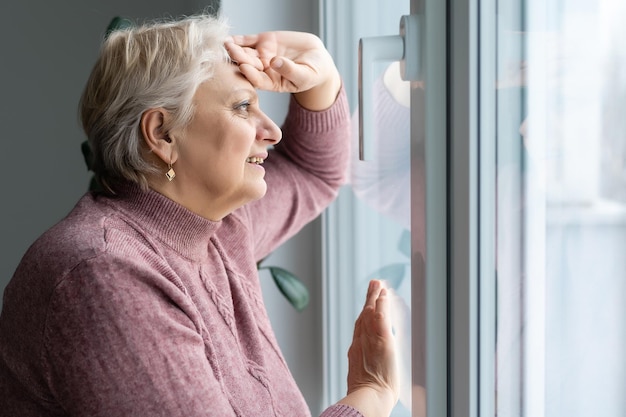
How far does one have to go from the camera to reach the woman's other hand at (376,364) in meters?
1.23

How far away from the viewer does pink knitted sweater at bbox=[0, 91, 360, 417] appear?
3.43ft

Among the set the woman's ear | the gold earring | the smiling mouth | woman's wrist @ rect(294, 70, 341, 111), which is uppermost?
woman's wrist @ rect(294, 70, 341, 111)

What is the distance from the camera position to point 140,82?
1.25 meters

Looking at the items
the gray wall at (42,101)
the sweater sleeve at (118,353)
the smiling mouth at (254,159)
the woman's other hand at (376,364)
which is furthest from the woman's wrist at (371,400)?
the gray wall at (42,101)

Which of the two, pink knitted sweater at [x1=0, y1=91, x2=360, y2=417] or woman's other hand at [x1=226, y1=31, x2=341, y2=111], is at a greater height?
woman's other hand at [x1=226, y1=31, x2=341, y2=111]

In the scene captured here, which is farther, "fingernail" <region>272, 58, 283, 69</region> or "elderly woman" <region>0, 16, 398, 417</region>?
"fingernail" <region>272, 58, 283, 69</region>

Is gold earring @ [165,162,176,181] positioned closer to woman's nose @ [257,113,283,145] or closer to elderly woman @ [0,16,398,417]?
elderly woman @ [0,16,398,417]

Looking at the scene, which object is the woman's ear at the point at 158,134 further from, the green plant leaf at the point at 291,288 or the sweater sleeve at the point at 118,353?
the green plant leaf at the point at 291,288

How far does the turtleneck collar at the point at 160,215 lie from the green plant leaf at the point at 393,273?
43 cm

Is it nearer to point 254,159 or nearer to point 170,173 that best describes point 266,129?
point 254,159

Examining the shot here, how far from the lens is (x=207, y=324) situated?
1.25m

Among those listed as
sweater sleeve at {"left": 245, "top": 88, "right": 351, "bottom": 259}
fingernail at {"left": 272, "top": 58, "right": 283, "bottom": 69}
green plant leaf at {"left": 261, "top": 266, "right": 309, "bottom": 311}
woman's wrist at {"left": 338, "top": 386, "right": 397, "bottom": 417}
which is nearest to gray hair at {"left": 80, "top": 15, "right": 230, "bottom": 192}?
A: fingernail at {"left": 272, "top": 58, "right": 283, "bottom": 69}

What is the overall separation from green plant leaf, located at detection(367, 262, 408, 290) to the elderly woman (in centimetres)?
20

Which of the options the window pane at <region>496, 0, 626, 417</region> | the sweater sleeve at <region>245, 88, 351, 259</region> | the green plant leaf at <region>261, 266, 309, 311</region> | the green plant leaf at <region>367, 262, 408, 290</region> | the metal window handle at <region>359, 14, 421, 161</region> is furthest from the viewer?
the green plant leaf at <region>261, 266, 309, 311</region>
